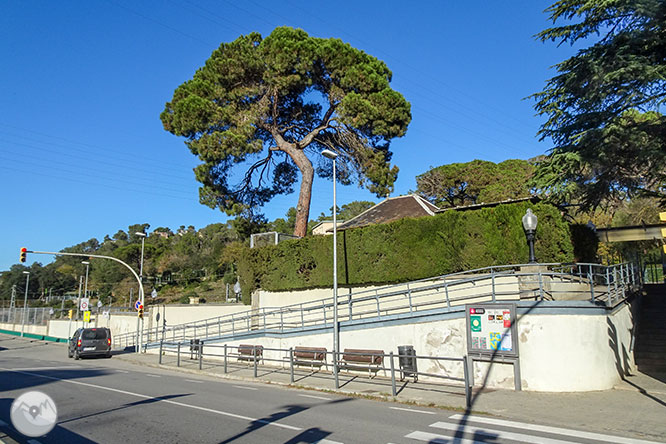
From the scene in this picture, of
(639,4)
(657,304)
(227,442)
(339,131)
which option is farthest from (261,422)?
(339,131)

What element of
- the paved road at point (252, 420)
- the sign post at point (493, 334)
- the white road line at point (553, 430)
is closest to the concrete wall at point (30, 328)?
the paved road at point (252, 420)

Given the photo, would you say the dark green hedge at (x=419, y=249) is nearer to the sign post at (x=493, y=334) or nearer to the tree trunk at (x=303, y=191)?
the tree trunk at (x=303, y=191)

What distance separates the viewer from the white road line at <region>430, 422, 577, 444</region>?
7234 millimetres

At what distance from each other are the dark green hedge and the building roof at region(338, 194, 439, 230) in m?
4.74

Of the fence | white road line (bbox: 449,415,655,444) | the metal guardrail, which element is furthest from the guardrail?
the fence

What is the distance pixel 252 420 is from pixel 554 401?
6739mm

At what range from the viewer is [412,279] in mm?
18266

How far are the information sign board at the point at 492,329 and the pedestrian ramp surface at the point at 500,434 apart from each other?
11.4 feet

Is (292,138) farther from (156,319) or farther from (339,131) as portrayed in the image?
(156,319)

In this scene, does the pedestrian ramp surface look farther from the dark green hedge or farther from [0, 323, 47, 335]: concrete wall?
[0, 323, 47, 335]: concrete wall

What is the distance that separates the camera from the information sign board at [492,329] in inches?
466

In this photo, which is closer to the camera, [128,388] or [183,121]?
[128,388]

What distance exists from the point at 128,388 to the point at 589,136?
53.1 feet

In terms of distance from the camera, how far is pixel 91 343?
1008 inches
